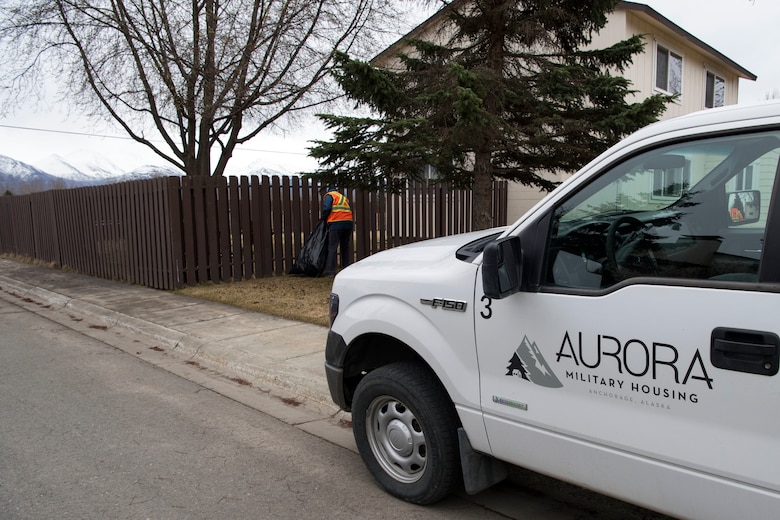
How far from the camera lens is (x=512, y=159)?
30.6ft

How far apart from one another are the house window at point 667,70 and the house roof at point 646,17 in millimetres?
569

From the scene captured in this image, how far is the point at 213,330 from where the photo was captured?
7.47 m

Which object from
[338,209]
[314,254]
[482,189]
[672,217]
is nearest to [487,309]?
[672,217]

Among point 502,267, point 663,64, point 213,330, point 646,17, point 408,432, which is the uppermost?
point 646,17

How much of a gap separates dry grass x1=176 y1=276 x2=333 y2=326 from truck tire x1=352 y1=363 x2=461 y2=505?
417 centimetres

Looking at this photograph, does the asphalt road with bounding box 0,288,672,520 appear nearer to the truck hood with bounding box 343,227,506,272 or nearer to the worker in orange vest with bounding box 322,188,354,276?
the truck hood with bounding box 343,227,506,272

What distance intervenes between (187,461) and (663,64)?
1754 centimetres

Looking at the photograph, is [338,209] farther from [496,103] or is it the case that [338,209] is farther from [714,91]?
[714,91]

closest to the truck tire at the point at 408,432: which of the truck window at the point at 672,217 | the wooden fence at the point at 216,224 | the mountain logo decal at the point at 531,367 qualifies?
the mountain logo decal at the point at 531,367

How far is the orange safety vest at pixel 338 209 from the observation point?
10711 millimetres

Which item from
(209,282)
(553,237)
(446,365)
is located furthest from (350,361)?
(209,282)

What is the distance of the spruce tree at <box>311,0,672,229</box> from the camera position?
792 centimetres

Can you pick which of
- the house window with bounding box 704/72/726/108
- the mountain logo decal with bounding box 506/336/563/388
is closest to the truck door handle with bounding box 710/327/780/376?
the mountain logo decal with bounding box 506/336/563/388

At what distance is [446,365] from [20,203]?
1968 cm
